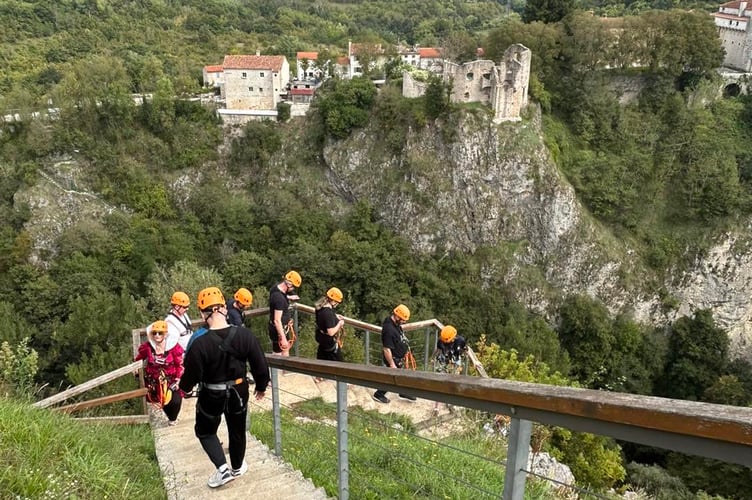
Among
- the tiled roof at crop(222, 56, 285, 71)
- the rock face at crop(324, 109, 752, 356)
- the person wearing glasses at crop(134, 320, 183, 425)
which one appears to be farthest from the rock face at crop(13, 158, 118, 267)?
the person wearing glasses at crop(134, 320, 183, 425)

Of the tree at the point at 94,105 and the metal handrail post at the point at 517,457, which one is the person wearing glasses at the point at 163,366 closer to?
the metal handrail post at the point at 517,457

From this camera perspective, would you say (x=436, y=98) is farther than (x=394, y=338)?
Yes

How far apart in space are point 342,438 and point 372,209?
29.2 metres

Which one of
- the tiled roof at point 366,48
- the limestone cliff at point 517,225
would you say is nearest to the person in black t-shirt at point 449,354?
the limestone cliff at point 517,225

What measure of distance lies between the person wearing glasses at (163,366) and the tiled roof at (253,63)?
3303 cm

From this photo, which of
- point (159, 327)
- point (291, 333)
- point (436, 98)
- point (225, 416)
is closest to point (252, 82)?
point (436, 98)

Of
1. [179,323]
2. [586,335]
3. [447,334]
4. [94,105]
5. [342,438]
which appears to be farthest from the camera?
[94,105]

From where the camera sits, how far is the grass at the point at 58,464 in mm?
2971

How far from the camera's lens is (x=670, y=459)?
71.3 ft

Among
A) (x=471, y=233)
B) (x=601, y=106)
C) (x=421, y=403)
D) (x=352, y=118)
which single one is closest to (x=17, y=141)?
(x=352, y=118)

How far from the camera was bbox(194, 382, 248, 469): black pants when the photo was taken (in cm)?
396

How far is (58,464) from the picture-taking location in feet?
10.8

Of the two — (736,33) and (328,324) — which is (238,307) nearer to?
(328,324)

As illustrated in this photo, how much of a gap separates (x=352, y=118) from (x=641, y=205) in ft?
61.1
